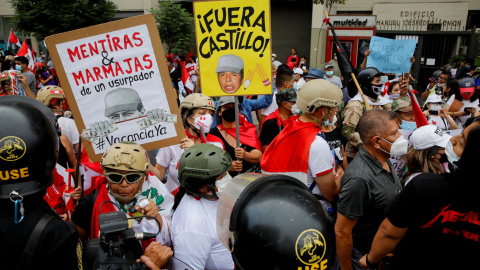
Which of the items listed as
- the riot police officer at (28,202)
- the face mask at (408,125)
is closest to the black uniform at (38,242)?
the riot police officer at (28,202)

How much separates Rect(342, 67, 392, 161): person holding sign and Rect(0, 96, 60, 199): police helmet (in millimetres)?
2931

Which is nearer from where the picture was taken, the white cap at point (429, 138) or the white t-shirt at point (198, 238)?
the white t-shirt at point (198, 238)

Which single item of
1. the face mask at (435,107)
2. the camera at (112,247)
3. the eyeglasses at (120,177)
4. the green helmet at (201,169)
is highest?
the green helmet at (201,169)

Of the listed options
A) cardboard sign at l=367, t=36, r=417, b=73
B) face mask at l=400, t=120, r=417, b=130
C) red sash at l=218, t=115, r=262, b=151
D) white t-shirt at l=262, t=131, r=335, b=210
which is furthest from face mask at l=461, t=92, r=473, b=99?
white t-shirt at l=262, t=131, r=335, b=210

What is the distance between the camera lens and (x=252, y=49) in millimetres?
3975

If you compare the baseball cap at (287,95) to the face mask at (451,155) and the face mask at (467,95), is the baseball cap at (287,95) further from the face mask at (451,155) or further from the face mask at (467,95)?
the face mask at (467,95)

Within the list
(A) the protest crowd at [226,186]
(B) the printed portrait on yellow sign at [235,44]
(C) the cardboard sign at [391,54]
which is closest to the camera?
(A) the protest crowd at [226,186]

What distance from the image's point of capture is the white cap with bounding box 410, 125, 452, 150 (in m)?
2.85

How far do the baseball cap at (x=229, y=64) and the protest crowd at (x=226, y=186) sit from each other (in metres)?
0.01

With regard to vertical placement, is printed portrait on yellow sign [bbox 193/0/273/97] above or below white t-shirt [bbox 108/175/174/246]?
above

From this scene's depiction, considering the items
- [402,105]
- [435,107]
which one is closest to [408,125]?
[402,105]

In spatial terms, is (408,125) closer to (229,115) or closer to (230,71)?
(229,115)

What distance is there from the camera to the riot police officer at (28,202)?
1.78 m

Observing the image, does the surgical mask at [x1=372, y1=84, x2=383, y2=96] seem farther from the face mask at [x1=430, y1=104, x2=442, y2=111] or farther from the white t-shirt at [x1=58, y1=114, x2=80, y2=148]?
the white t-shirt at [x1=58, y1=114, x2=80, y2=148]
